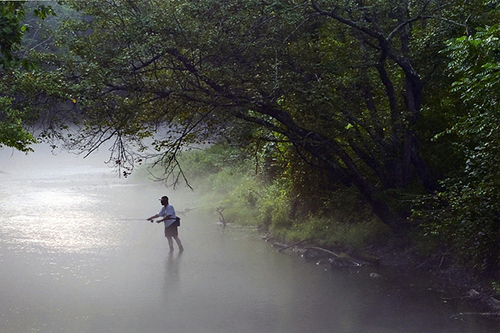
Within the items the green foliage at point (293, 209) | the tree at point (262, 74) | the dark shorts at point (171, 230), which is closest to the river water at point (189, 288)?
the dark shorts at point (171, 230)

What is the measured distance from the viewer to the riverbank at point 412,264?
441 inches

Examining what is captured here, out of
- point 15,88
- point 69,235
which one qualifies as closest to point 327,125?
point 15,88

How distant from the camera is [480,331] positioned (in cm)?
991

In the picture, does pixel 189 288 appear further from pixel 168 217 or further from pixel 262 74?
pixel 262 74

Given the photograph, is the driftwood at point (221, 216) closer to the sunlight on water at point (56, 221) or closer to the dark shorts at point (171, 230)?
the sunlight on water at point (56, 221)

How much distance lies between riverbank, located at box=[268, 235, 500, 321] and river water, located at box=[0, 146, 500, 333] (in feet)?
0.83

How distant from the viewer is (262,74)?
40.3ft

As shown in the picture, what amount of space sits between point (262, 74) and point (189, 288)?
4.68 m

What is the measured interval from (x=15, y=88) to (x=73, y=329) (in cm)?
423

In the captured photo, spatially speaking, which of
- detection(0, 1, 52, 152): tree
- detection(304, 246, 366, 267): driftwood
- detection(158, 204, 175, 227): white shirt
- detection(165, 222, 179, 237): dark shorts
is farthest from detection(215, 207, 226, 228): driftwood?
detection(0, 1, 52, 152): tree

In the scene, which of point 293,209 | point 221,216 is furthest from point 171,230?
point 221,216

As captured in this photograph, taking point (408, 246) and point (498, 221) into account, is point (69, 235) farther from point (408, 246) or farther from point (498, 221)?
point (498, 221)

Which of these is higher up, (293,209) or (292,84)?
(292,84)

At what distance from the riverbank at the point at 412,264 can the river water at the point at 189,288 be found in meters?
0.25
